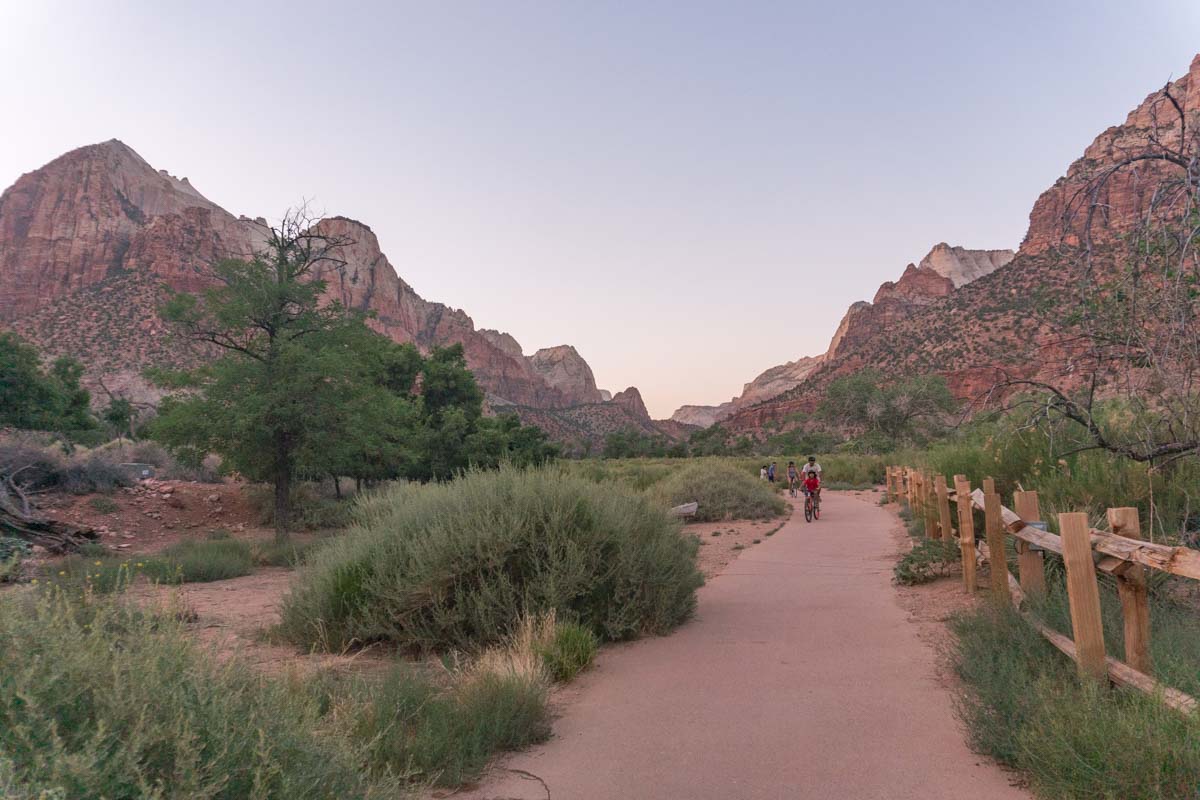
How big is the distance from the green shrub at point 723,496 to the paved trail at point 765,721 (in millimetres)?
14435

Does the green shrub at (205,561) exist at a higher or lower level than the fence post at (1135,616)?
lower

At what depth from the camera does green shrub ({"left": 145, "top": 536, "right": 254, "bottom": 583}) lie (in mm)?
14064

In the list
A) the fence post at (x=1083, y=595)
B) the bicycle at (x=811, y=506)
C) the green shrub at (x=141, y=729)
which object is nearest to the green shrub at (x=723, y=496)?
the bicycle at (x=811, y=506)

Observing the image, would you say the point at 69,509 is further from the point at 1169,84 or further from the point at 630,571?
the point at 1169,84

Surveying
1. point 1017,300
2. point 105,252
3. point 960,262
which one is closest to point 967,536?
point 1017,300

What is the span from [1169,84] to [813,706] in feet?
15.6

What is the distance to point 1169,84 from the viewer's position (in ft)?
14.7

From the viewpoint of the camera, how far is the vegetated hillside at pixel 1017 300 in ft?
16.7

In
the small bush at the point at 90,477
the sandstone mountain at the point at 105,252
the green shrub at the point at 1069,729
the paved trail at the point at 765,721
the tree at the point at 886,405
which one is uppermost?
the sandstone mountain at the point at 105,252

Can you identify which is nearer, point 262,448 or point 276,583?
point 276,583

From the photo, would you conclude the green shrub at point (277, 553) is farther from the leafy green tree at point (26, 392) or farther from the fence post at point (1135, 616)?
the leafy green tree at point (26, 392)

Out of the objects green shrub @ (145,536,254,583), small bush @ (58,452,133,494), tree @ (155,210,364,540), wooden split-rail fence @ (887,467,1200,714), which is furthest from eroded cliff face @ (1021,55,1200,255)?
small bush @ (58,452,133,494)

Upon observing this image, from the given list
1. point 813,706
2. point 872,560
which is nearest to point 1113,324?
point 813,706

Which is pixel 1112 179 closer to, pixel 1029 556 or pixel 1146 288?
pixel 1146 288
